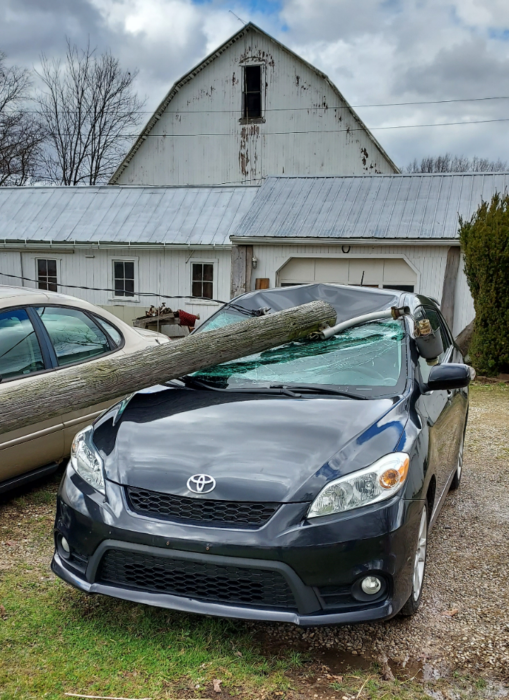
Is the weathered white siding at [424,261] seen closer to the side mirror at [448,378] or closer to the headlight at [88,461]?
the side mirror at [448,378]

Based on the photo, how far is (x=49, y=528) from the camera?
14.4ft

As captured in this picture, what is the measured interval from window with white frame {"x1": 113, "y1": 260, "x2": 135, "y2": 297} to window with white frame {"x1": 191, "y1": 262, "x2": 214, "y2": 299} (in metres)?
1.79

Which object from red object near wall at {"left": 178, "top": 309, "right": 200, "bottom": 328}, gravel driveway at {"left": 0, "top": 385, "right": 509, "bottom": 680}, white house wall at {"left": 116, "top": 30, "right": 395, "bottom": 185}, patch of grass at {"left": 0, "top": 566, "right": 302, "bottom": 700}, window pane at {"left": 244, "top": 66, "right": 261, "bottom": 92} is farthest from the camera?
window pane at {"left": 244, "top": 66, "right": 261, "bottom": 92}

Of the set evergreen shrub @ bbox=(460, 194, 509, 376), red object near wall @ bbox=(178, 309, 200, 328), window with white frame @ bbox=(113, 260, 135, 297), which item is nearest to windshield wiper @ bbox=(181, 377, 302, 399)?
evergreen shrub @ bbox=(460, 194, 509, 376)

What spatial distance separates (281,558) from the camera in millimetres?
2633

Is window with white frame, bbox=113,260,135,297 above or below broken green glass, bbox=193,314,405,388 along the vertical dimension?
below

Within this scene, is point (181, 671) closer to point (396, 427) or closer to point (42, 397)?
point (396, 427)

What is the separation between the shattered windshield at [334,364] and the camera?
3.74 m

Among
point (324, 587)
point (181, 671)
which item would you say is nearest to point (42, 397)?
point (181, 671)

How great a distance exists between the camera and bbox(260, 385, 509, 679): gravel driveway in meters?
2.96

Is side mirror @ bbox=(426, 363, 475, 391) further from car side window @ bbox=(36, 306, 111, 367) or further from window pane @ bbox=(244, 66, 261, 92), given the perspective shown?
window pane @ bbox=(244, 66, 261, 92)

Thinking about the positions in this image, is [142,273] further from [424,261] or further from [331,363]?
[331,363]

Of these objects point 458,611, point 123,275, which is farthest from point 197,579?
point 123,275

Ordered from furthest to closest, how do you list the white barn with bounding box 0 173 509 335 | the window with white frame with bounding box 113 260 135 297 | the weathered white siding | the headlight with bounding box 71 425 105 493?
1. the window with white frame with bounding box 113 260 135 297
2. the white barn with bounding box 0 173 509 335
3. the weathered white siding
4. the headlight with bounding box 71 425 105 493
